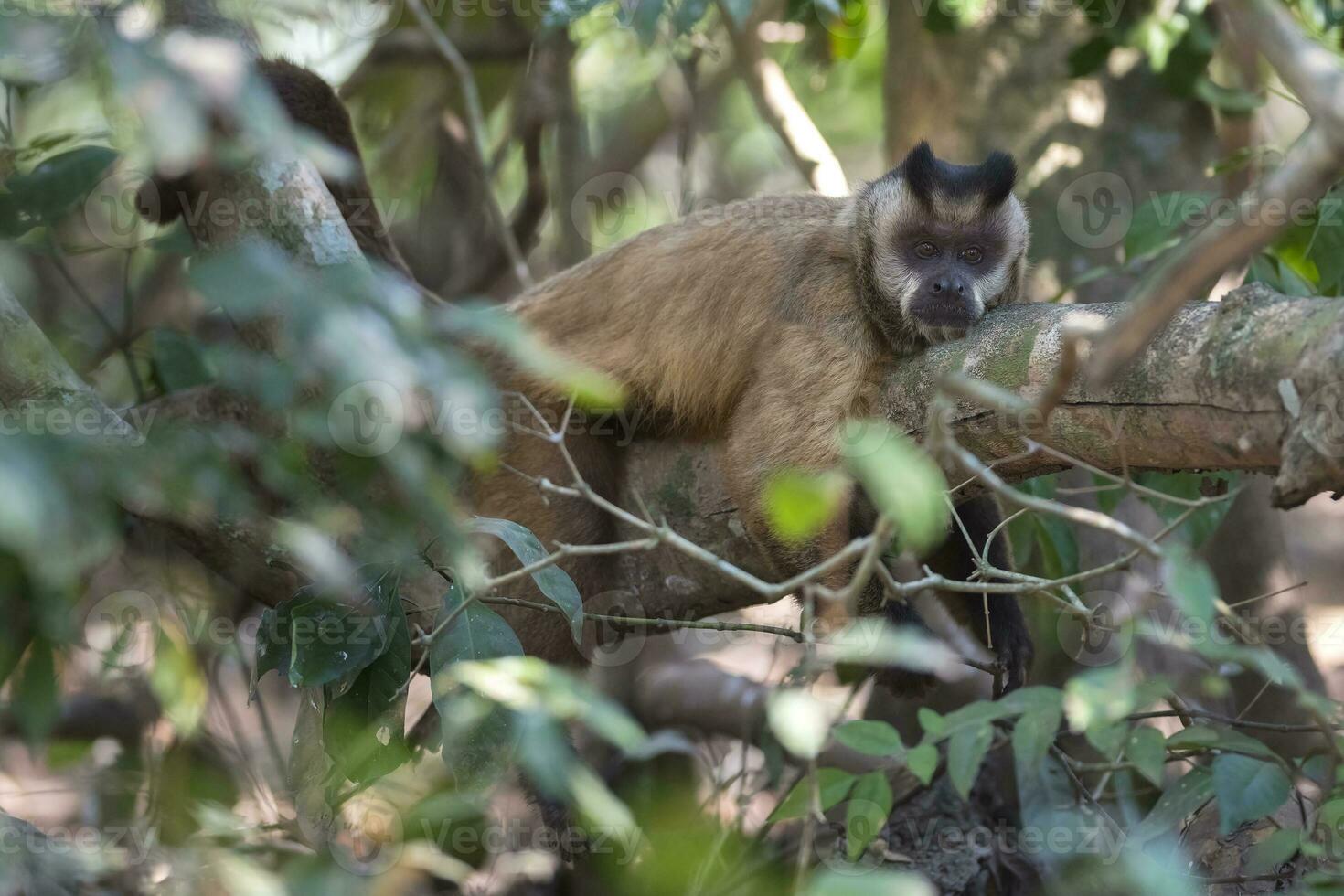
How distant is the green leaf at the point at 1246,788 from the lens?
247 cm

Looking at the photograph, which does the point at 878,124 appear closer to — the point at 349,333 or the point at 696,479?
the point at 696,479

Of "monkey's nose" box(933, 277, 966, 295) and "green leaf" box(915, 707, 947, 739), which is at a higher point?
"green leaf" box(915, 707, 947, 739)

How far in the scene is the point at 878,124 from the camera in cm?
1045

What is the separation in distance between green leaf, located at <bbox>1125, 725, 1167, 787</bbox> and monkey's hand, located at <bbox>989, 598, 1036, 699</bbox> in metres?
1.79

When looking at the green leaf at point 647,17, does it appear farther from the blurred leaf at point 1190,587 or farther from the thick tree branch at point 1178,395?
the blurred leaf at point 1190,587

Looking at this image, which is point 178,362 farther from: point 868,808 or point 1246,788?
point 1246,788

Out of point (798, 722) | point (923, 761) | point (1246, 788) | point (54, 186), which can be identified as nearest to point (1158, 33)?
point (1246, 788)

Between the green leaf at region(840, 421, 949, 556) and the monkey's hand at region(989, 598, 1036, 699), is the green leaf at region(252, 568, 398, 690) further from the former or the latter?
the monkey's hand at region(989, 598, 1036, 699)

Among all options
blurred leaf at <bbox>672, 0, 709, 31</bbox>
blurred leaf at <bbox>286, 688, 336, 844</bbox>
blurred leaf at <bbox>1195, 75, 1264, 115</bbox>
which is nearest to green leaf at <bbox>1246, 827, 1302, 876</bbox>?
blurred leaf at <bbox>286, 688, 336, 844</bbox>

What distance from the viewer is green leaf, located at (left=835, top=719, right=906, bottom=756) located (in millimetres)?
2357

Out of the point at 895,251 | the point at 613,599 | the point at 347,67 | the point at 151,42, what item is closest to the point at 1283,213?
the point at 151,42

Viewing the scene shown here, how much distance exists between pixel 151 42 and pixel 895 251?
3.02m

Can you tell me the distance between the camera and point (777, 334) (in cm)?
412

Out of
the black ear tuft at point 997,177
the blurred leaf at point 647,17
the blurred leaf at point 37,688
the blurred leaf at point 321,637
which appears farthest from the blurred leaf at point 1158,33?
the blurred leaf at point 37,688
